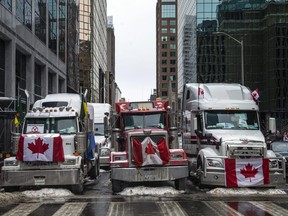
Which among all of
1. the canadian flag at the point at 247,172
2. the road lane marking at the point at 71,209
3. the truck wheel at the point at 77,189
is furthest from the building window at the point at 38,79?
the road lane marking at the point at 71,209

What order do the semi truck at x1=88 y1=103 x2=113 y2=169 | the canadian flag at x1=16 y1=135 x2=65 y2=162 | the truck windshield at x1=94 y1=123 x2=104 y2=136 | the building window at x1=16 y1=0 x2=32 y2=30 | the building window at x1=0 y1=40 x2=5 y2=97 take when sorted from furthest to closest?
the building window at x1=16 y1=0 x2=32 y2=30 < the building window at x1=0 y1=40 x2=5 y2=97 < the truck windshield at x1=94 y1=123 x2=104 y2=136 < the semi truck at x1=88 y1=103 x2=113 y2=169 < the canadian flag at x1=16 y1=135 x2=65 y2=162

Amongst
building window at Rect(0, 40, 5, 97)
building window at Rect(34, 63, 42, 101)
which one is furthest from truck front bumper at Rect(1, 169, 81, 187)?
building window at Rect(34, 63, 42, 101)

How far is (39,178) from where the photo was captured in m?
14.5

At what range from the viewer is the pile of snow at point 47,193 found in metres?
14.2

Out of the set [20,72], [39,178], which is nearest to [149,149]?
[39,178]

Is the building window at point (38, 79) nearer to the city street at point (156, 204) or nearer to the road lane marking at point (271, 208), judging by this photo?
the city street at point (156, 204)

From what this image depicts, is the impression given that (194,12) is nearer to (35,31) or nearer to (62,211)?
(35,31)

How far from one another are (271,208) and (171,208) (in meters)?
2.40

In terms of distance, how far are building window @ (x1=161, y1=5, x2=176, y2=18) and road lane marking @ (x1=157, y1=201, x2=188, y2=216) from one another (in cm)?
17560

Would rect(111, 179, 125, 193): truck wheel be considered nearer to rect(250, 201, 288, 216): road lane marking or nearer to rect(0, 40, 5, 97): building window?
rect(250, 201, 288, 216): road lane marking

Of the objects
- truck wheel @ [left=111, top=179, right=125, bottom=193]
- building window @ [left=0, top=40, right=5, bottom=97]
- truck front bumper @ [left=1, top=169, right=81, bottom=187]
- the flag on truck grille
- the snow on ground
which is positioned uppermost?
building window @ [left=0, top=40, right=5, bottom=97]

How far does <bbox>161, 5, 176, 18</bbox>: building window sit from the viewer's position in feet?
605

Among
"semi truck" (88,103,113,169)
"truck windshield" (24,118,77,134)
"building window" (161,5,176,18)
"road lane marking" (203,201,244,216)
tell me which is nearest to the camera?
"road lane marking" (203,201,244,216)

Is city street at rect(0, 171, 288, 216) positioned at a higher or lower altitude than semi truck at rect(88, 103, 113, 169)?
lower
